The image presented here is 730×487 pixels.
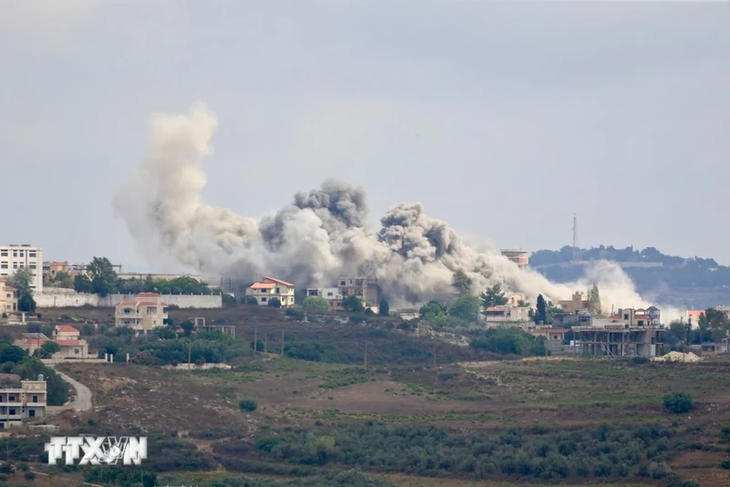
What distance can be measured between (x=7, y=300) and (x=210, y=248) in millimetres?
23883

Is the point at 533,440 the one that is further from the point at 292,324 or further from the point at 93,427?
the point at 292,324

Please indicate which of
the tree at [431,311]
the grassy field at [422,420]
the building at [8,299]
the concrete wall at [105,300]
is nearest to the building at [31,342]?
the grassy field at [422,420]

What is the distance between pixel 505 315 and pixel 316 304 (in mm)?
14354

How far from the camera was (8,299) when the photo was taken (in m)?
115

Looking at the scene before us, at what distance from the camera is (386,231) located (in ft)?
461

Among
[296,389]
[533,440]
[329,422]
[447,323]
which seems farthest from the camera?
[447,323]

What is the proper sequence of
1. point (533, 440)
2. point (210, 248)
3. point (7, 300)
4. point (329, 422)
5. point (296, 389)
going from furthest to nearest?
point (210, 248)
point (7, 300)
point (296, 389)
point (329, 422)
point (533, 440)

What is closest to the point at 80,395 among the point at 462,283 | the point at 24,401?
the point at 24,401

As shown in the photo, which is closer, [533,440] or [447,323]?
[533,440]

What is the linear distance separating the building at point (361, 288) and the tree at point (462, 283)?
6.17 meters

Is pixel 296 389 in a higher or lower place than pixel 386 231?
lower

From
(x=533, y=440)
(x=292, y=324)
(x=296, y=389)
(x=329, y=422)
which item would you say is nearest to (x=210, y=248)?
(x=292, y=324)

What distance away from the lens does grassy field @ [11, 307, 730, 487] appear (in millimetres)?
75625

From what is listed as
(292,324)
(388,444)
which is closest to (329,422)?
(388,444)
